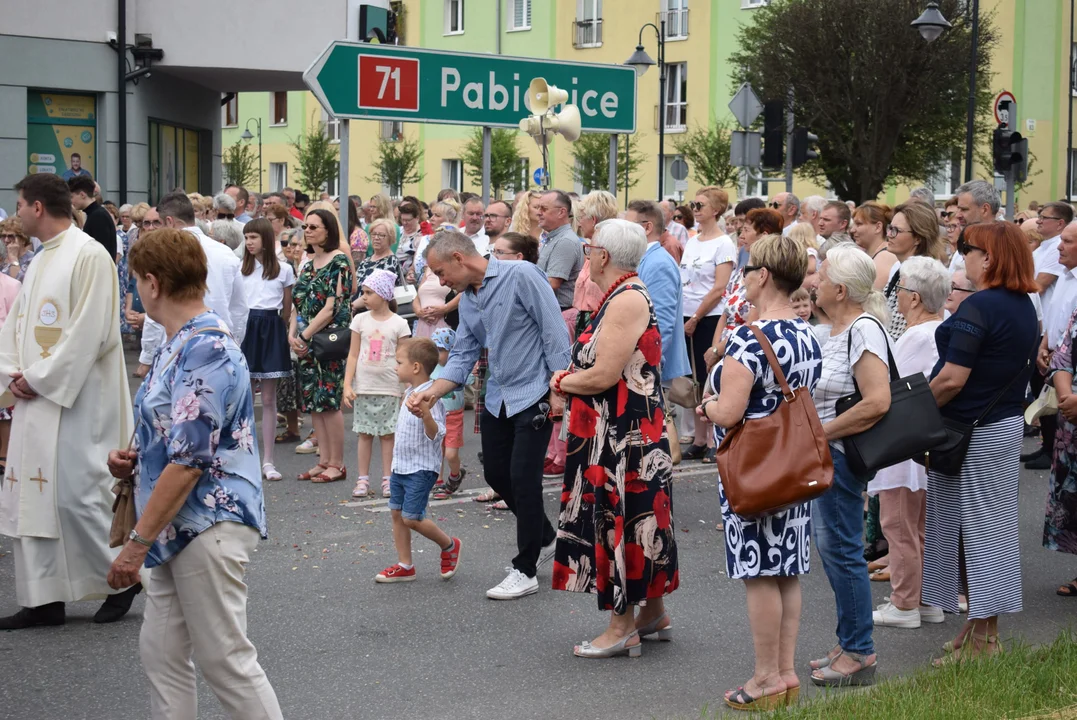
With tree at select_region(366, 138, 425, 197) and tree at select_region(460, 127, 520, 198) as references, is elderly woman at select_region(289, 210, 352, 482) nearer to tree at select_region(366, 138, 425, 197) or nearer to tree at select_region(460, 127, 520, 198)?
tree at select_region(460, 127, 520, 198)

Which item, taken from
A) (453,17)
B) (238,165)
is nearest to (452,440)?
(453,17)

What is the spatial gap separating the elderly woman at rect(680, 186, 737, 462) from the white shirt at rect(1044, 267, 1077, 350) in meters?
2.41

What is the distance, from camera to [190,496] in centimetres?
409

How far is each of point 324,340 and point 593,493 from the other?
4538 mm

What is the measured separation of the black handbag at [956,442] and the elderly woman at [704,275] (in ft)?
15.0

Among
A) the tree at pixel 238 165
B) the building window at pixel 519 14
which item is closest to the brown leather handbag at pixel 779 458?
the building window at pixel 519 14

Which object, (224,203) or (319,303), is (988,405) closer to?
(319,303)

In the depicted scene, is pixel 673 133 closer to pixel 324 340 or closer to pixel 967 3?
pixel 967 3

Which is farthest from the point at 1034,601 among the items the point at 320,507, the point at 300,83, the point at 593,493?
the point at 300,83

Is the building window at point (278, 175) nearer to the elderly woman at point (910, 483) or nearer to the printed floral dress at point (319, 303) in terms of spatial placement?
the printed floral dress at point (319, 303)

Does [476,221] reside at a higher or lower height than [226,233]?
higher

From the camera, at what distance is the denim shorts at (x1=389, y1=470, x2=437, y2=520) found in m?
6.82

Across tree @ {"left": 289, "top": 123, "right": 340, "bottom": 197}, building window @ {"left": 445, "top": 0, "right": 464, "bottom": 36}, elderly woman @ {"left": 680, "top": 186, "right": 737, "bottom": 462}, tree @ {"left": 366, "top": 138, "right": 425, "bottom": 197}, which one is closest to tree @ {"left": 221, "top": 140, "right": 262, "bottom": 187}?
tree @ {"left": 289, "top": 123, "right": 340, "bottom": 197}

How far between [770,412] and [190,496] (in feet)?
7.00
